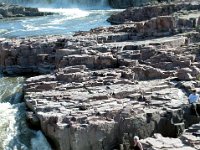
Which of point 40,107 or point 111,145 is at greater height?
point 40,107

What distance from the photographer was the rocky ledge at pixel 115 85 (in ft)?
68.9

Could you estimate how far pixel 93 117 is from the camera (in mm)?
→ 21125

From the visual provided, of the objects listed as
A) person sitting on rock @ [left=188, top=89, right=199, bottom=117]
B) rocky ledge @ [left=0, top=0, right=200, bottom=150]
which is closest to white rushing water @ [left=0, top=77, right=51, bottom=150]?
rocky ledge @ [left=0, top=0, right=200, bottom=150]

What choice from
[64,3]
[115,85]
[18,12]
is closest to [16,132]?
[115,85]

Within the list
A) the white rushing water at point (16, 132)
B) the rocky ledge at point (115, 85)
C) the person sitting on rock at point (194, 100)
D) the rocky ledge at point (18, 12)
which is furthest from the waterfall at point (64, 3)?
the person sitting on rock at point (194, 100)

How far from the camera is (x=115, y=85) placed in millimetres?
25047

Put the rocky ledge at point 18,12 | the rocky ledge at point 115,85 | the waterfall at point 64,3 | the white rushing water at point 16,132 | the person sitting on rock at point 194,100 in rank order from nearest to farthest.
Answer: the rocky ledge at point 115,85
the person sitting on rock at point 194,100
the white rushing water at point 16,132
the rocky ledge at point 18,12
the waterfall at point 64,3

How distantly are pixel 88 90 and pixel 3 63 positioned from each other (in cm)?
1453

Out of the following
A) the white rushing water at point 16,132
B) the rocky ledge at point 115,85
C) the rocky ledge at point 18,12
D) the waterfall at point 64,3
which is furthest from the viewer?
the waterfall at point 64,3

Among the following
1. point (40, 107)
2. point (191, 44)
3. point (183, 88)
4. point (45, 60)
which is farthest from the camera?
point (45, 60)

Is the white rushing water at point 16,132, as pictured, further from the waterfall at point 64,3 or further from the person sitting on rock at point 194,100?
the waterfall at point 64,3

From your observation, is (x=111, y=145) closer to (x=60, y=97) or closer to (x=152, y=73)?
(x=60, y=97)

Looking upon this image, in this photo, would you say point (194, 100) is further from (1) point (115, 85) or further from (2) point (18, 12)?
(2) point (18, 12)

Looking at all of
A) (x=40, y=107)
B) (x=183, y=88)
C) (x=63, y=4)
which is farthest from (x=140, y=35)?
(x=63, y=4)
